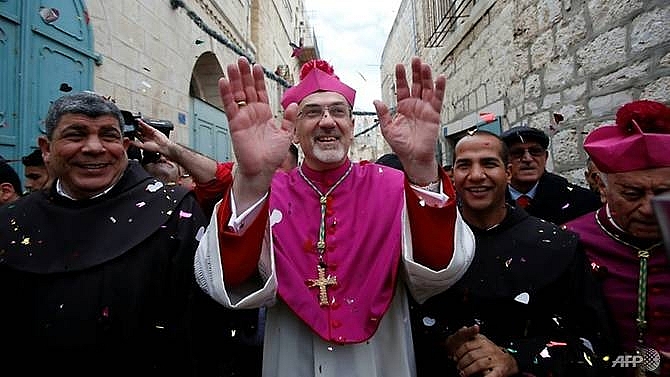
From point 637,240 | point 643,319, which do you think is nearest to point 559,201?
→ point 637,240

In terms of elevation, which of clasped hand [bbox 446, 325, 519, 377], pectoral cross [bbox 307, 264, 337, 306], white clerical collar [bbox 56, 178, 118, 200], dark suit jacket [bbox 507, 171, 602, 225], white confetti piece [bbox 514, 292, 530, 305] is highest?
white clerical collar [bbox 56, 178, 118, 200]

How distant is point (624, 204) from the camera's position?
1.80m

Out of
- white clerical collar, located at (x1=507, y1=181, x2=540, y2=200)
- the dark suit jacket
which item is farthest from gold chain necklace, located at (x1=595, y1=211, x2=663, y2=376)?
white clerical collar, located at (x1=507, y1=181, x2=540, y2=200)

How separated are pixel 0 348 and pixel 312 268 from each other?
111cm

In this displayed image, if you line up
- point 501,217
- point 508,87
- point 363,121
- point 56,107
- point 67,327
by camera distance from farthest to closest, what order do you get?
point 363,121 < point 508,87 < point 501,217 < point 56,107 < point 67,327

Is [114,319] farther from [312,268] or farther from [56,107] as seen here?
[56,107]

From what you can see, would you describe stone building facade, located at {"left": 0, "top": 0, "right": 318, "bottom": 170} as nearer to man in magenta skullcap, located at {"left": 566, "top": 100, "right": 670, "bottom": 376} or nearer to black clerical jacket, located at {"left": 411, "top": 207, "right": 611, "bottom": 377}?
black clerical jacket, located at {"left": 411, "top": 207, "right": 611, "bottom": 377}

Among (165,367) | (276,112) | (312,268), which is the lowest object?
(165,367)

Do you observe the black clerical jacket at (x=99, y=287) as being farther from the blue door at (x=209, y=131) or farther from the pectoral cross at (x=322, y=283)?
the blue door at (x=209, y=131)

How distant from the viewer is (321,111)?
2031 mm

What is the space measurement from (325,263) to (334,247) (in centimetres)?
7

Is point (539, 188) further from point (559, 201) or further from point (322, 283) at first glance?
point (322, 283)

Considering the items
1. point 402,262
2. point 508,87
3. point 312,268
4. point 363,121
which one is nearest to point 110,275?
point 312,268

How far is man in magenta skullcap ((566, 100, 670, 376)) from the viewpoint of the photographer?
168cm
